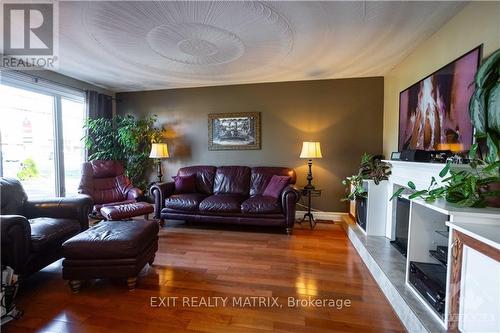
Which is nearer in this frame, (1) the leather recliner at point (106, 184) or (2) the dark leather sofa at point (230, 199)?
(2) the dark leather sofa at point (230, 199)

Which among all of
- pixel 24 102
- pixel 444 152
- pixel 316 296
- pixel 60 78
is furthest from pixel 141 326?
pixel 60 78

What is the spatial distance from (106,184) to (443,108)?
4.40 metres

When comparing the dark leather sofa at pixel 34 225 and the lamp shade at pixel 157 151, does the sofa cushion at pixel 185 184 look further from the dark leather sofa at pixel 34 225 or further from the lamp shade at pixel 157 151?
the dark leather sofa at pixel 34 225

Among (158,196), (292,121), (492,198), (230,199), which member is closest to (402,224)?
(492,198)

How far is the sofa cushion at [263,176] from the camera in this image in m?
3.69

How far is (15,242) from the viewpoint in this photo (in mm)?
1646

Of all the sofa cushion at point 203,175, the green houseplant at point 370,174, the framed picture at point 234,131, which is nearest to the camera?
the green houseplant at point 370,174

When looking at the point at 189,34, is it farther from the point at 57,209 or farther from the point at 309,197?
the point at 309,197

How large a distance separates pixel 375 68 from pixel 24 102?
489 centimetres

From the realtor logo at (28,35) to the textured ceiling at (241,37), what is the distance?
12 cm

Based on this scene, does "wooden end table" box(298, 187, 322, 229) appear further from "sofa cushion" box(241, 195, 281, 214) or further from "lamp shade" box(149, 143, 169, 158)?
"lamp shade" box(149, 143, 169, 158)

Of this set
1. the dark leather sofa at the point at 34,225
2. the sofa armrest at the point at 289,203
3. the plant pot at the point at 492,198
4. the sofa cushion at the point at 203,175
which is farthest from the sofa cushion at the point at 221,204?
the plant pot at the point at 492,198

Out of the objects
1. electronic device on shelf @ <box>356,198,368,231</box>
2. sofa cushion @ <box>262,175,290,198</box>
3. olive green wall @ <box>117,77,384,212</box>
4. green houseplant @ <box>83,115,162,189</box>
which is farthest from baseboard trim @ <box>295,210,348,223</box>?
green houseplant @ <box>83,115,162,189</box>

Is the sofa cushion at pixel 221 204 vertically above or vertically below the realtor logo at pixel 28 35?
below
